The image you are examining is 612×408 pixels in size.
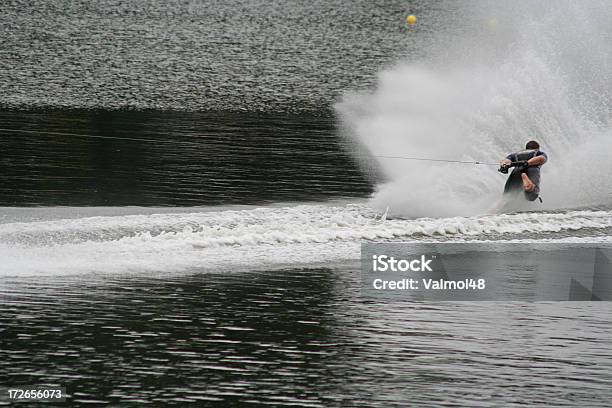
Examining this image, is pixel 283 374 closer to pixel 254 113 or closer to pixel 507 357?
pixel 507 357

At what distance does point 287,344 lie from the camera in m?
9.89

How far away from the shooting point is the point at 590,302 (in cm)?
1187

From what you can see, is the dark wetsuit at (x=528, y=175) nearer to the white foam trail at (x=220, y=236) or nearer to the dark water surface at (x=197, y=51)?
the white foam trail at (x=220, y=236)

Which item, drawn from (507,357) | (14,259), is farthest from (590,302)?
(14,259)

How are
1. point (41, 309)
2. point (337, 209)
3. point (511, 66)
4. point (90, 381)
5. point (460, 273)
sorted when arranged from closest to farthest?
1. point (90, 381)
2. point (41, 309)
3. point (460, 273)
4. point (337, 209)
5. point (511, 66)

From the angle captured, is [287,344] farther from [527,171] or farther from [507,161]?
[527,171]

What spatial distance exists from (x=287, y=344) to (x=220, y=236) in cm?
380

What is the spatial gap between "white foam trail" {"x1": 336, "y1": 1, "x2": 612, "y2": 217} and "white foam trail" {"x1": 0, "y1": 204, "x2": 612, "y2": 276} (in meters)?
1.22

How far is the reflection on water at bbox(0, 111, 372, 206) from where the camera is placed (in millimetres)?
17250

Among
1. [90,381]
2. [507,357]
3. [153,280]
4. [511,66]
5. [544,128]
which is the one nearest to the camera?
[90,381]

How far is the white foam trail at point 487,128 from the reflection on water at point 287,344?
5.14m

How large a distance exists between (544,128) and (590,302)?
32.2ft

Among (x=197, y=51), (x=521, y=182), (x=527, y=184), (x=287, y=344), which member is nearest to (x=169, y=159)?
(x=521, y=182)

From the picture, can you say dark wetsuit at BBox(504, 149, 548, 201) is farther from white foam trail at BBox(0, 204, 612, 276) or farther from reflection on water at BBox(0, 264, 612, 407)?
reflection on water at BBox(0, 264, 612, 407)
